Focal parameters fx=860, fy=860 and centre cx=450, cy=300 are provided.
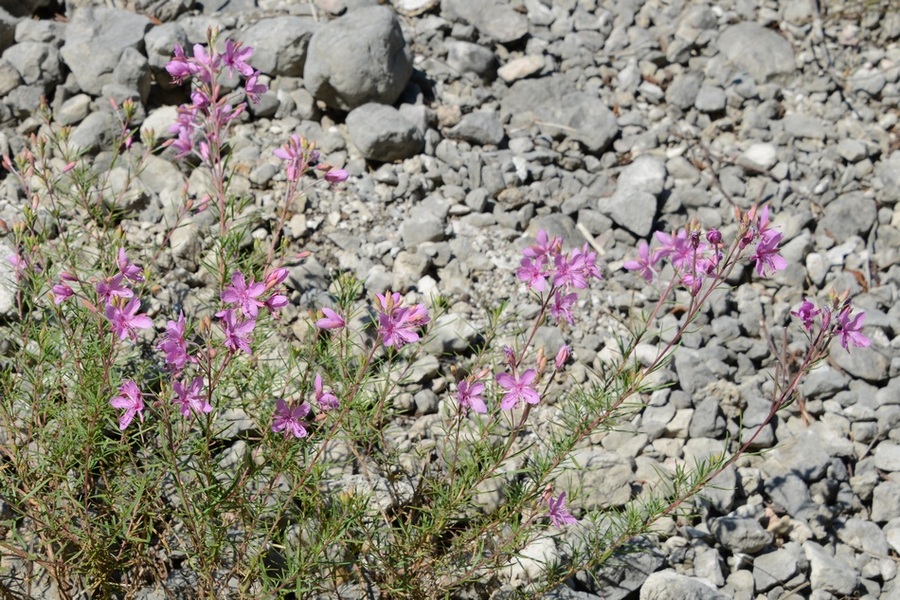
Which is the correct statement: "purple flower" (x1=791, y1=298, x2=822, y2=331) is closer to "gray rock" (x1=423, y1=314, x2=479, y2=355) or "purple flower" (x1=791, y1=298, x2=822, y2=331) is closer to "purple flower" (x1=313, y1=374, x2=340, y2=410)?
"gray rock" (x1=423, y1=314, x2=479, y2=355)

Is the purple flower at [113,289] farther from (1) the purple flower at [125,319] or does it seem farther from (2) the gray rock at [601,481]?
(2) the gray rock at [601,481]

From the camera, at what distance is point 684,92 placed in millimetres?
6340

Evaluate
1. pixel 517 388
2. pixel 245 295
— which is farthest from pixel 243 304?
pixel 517 388

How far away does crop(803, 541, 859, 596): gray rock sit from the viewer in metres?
3.99

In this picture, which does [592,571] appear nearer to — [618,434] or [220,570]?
[618,434]

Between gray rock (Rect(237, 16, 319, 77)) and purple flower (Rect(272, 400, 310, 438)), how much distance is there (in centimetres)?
323

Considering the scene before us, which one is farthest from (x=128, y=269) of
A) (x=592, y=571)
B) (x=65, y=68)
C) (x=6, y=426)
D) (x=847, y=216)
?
(x=847, y=216)

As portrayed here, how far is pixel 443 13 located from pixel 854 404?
398 centimetres

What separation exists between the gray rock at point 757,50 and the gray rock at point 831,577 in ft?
12.5

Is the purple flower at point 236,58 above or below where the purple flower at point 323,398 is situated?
above

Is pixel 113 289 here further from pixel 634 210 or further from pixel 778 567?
pixel 634 210

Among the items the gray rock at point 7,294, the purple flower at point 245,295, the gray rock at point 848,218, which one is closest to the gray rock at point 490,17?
the gray rock at point 848,218

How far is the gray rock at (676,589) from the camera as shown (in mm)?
3758

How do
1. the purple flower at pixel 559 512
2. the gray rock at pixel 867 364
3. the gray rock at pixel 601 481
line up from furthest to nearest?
the gray rock at pixel 867 364 → the gray rock at pixel 601 481 → the purple flower at pixel 559 512
